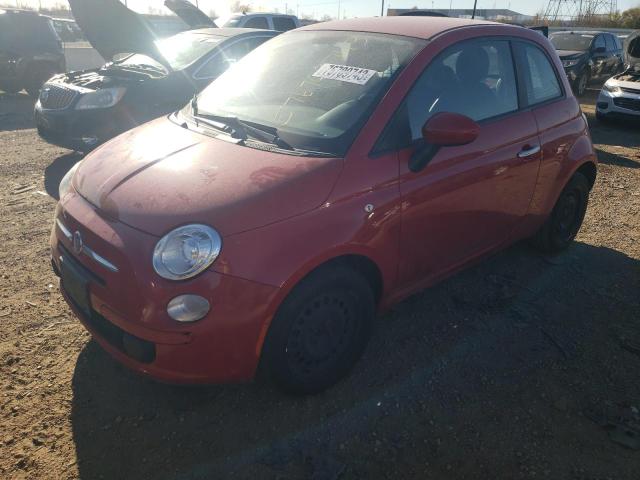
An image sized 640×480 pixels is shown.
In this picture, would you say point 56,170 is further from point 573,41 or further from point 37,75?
point 573,41

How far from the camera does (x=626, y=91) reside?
378 inches

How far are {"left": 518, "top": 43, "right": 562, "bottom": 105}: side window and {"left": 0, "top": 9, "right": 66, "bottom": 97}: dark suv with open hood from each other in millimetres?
11399

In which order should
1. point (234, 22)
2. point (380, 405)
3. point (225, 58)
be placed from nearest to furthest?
point (380, 405) < point (225, 58) < point (234, 22)

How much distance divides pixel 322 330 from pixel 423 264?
78 cm

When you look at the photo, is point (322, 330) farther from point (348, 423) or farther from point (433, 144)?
point (433, 144)

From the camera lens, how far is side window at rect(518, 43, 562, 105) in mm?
3471

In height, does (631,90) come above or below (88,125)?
below

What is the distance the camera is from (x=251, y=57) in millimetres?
3453

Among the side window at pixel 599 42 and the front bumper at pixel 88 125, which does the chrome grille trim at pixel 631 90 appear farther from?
the front bumper at pixel 88 125

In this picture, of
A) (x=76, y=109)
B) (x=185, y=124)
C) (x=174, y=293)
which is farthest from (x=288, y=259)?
(x=76, y=109)

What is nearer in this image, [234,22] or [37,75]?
[234,22]

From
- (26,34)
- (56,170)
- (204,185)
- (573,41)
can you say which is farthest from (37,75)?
(573,41)

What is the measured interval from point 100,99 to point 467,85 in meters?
4.70

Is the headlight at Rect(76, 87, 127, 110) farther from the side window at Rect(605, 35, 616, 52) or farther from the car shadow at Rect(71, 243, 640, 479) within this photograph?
the side window at Rect(605, 35, 616, 52)
